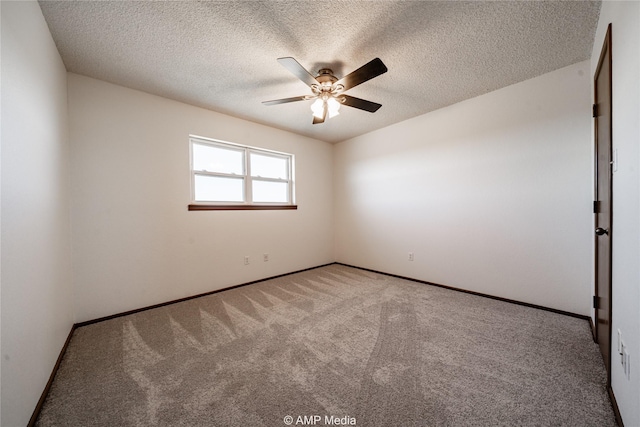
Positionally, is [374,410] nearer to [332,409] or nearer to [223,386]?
[332,409]

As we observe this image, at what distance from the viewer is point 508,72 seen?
2.43 metres

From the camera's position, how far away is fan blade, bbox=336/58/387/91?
68.0 inches

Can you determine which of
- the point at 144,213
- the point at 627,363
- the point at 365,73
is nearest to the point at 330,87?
the point at 365,73

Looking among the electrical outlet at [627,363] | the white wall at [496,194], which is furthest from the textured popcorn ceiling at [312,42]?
the electrical outlet at [627,363]

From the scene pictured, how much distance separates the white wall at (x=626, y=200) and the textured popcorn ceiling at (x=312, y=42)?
0.66 metres

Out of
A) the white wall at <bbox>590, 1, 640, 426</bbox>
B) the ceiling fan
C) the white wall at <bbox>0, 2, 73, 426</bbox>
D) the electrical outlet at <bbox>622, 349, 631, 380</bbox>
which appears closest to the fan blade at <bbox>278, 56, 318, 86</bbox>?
the ceiling fan

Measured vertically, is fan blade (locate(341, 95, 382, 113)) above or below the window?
above

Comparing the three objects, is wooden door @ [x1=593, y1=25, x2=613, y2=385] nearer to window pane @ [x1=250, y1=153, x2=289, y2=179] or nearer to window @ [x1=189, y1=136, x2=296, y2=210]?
window @ [x1=189, y1=136, x2=296, y2=210]

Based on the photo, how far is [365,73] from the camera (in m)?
1.87

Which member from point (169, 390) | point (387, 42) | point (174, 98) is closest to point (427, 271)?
point (387, 42)

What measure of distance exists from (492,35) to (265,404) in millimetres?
3085

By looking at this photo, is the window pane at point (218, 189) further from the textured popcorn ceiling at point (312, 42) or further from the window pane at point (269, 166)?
the textured popcorn ceiling at point (312, 42)

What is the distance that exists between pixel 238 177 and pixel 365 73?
240cm

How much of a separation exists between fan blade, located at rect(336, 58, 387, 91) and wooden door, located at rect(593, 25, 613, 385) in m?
1.34
